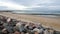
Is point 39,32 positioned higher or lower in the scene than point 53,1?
lower

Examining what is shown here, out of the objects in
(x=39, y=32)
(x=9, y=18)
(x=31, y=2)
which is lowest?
(x=39, y=32)

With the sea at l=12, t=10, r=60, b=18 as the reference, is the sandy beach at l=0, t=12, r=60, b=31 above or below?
below

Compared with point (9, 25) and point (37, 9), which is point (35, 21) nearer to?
point (37, 9)

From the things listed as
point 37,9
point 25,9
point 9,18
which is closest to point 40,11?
point 37,9

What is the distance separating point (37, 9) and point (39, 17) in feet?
0.25

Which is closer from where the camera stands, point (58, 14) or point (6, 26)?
point (58, 14)

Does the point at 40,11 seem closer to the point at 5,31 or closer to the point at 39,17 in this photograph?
the point at 39,17

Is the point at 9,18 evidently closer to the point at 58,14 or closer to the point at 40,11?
the point at 40,11

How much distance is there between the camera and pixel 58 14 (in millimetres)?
1171

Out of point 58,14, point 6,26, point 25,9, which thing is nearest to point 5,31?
point 6,26

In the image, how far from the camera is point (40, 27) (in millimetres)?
1208

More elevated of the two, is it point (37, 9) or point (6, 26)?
point (37, 9)

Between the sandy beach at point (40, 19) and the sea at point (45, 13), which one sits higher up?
the sea at point (45, 13)

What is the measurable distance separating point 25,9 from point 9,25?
226mm
